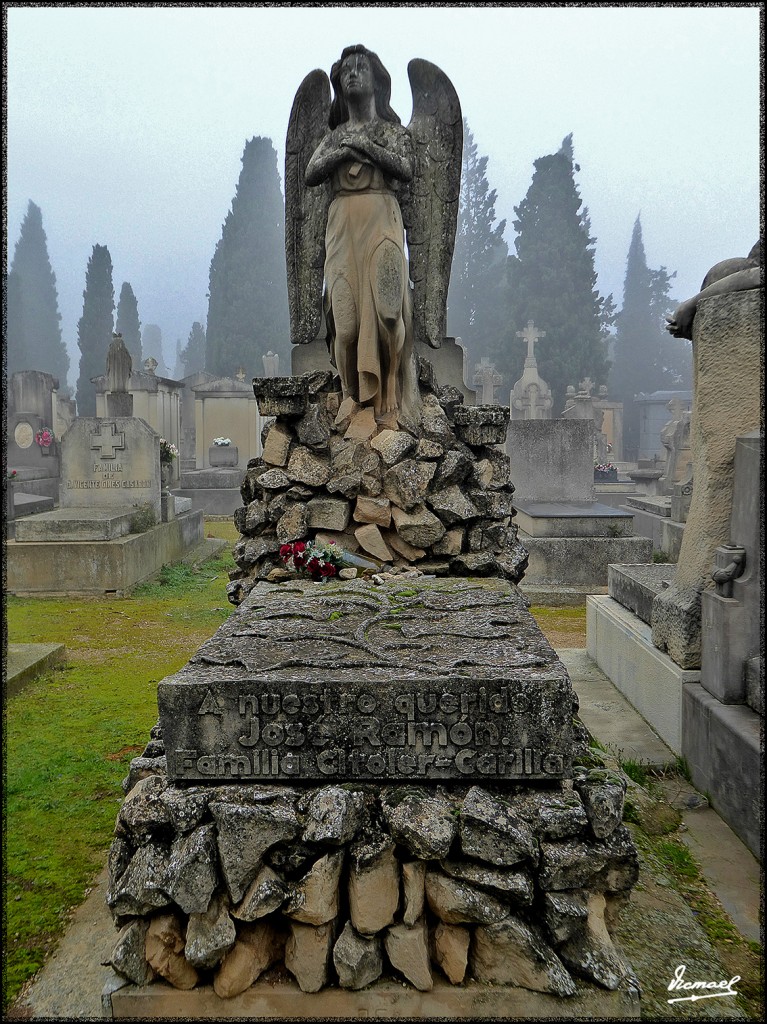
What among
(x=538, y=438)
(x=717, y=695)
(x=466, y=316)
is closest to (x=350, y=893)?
(x=717, y=695)

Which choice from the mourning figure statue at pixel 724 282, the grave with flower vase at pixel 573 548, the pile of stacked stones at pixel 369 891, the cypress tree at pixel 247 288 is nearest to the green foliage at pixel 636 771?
the pile of stacked stones at pixel 369 891

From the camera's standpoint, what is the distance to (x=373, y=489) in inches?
173

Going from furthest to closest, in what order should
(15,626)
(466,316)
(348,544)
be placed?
(466,316) → (15,626) → (348,544)

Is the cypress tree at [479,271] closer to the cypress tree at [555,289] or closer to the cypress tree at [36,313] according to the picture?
the cypress tree at [555,289]

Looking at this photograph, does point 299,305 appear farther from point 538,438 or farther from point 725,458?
point 538,438

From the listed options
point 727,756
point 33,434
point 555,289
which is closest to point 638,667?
point 727,756

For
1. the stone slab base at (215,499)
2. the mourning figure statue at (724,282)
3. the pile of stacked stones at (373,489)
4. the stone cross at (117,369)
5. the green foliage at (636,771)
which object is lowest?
the green foliage at (636,771)

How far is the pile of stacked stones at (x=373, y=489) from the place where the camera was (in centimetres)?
434

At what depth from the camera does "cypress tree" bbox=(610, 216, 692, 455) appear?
49.6 metres

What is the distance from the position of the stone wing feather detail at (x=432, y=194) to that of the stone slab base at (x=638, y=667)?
2135 mm

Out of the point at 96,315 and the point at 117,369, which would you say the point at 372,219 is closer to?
the point at 117,369

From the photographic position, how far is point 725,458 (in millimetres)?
3561

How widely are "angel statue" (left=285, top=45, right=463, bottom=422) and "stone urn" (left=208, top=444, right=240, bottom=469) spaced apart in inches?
499

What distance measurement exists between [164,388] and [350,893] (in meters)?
17.7
